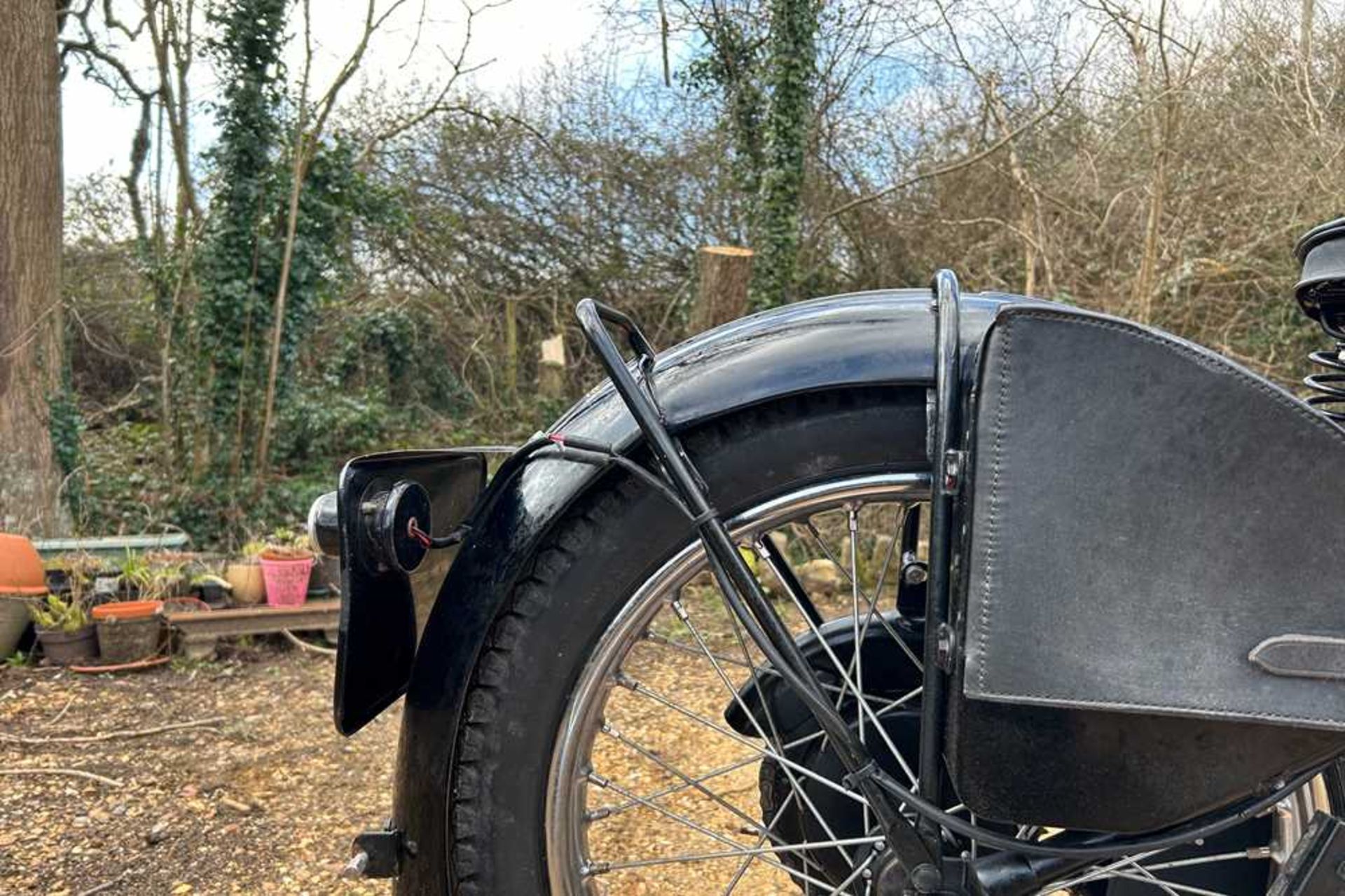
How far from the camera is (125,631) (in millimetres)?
3613

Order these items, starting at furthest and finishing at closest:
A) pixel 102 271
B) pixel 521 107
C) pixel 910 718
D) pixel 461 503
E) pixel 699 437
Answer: pixel 521 107 → pixel 102 271 → pixel 461 503 → pixel 910 718 → pixel 699 437

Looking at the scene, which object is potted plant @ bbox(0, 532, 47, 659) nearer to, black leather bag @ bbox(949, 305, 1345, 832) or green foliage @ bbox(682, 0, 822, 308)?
black leather bag @ bbox(949, 305, 1345, 832)

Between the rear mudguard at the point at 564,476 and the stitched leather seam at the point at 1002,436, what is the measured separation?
18 centimetres

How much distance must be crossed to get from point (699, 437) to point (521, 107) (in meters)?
8.82

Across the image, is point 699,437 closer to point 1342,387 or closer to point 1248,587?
point 1248,587

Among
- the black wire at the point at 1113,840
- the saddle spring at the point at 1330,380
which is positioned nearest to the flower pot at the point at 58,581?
the black wire at the point at 1113,840

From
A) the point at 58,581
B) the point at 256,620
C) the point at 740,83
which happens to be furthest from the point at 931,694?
the point at 740,83

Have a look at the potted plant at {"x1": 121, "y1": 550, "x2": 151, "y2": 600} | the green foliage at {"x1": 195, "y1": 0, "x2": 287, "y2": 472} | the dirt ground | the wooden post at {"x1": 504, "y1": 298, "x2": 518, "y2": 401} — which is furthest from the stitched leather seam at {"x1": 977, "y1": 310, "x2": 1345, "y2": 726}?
the wooden post at {"x1": 504, "y1": 298, "x2": 518, "y2": 401}

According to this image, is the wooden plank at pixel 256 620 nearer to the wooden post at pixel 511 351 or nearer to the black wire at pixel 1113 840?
the black wire at pixel 1113 840

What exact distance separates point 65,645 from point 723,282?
13.6ft

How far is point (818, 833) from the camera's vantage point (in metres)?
1.25

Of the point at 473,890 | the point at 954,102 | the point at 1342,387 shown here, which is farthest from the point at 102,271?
the point at 1342,387

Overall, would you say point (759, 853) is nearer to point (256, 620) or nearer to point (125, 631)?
point (256, 620)

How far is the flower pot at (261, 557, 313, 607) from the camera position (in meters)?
3.96
